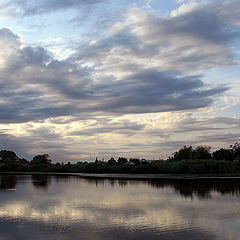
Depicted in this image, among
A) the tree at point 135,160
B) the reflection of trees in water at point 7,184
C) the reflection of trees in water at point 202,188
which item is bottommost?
the reflection of trees in water at point 202,188

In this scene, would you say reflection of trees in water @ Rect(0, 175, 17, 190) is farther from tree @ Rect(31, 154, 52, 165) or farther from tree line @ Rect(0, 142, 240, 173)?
tree @ Rect(31, 154, 52, 165)

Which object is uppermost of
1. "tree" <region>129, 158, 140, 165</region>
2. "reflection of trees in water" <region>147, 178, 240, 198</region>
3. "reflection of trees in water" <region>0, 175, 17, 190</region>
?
"tree" <region>129, 158, 140, 165</region>

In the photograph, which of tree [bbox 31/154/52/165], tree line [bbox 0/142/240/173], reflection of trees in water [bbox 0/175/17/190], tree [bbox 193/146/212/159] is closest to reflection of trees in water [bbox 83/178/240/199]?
reflection of trees in water [bbox 0/175/17/190]

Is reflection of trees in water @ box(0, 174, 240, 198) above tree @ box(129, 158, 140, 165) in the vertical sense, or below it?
below

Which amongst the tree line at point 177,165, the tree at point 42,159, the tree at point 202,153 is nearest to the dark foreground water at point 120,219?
the tree line at point 177,165

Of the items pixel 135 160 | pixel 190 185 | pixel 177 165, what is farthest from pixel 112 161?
pixel 190 185

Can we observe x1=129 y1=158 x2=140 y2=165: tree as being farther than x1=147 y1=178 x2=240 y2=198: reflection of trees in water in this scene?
Yes

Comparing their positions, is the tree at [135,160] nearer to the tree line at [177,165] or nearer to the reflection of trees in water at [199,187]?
the tree line at [177,165]

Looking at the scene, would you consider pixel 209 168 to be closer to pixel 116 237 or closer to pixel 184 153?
pixel 184 153

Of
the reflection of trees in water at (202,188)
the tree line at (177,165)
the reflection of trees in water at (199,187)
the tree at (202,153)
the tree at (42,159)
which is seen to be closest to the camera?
the reflection of trees in water at (202,188)

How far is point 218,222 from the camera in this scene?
1630cm

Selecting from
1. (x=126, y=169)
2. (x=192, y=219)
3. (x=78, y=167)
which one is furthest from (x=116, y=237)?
(x=78, y=167)

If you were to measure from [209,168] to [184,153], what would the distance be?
97.8ft

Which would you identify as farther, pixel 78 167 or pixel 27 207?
pixel 78 167
